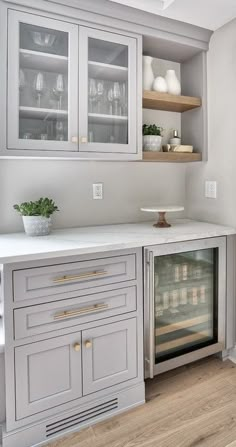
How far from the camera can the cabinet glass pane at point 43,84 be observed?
1.63 metres

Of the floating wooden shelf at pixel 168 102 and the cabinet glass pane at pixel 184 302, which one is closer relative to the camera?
the cabinet glass pane at pixel 184 302

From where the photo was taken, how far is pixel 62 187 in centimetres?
203

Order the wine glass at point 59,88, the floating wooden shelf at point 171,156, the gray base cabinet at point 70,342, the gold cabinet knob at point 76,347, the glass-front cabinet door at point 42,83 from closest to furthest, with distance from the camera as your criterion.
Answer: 1. the gray base cabinet at point 70,342
2. the gold cabinet knob at point 76,347
3. the glass-front cabinet door at point 42,83
4. the wine glass at point 59,88
5. the floating wooden shelf at point 171,156

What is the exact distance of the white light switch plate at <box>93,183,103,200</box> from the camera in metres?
2.13

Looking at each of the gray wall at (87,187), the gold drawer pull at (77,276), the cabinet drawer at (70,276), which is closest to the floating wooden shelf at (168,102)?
the gray wall at (87,187)

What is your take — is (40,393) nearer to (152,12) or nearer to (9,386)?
(9,386)

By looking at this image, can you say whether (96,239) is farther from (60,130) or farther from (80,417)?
(80,417)

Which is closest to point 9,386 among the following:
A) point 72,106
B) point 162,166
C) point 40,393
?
point 40,393

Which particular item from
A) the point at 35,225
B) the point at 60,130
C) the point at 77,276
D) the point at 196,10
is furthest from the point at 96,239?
the point at 196,10

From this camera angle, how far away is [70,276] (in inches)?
57.2

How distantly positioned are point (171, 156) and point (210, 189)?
0.41 m

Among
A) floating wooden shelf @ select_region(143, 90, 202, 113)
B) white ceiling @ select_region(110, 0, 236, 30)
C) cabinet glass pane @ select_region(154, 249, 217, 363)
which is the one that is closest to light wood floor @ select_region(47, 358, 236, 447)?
cabinet glass pane @ select_region(154, 249, 217, 363)

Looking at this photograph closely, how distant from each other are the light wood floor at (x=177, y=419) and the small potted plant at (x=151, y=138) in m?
1.51

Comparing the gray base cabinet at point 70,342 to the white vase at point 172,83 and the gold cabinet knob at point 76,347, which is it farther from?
the white vase at point 172,83
